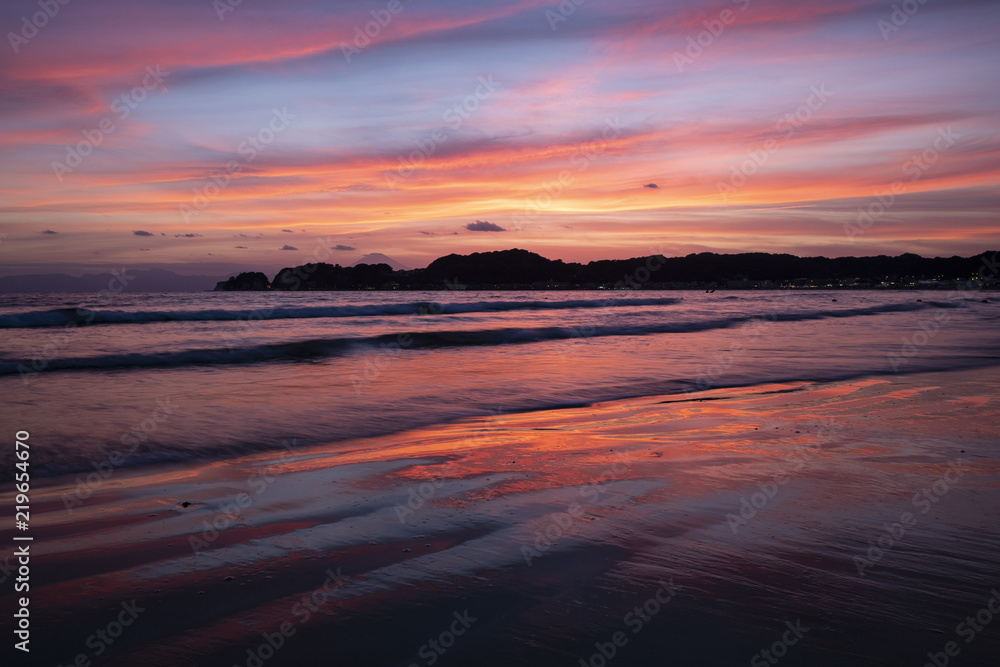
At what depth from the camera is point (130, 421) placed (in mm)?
8086

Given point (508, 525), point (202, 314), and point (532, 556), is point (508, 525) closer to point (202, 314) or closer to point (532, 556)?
point (532, 556)

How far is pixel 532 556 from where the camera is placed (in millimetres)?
3752

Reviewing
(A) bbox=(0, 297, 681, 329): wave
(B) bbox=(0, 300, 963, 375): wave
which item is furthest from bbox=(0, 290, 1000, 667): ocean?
(A) bbox=(0, 297, 681, 329): wave

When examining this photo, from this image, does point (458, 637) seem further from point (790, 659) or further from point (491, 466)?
point (491, 466)

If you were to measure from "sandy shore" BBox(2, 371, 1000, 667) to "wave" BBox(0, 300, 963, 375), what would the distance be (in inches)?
423

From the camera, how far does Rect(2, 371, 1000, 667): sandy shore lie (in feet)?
9.14

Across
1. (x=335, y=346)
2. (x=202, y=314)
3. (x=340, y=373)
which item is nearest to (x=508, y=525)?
(x=340, y=373)

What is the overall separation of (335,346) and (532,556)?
1822cm

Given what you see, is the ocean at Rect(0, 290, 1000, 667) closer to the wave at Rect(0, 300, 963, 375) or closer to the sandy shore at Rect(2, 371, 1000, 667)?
the sandy shore at Rect(2, 371, 1000, 667)

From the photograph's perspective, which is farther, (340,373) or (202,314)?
(202,314)

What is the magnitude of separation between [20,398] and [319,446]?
598cm

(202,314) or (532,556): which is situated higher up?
(202,314)

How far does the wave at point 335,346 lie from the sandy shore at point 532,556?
1074 centimetres

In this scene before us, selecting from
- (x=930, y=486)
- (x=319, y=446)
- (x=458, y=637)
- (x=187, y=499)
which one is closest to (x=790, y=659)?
(x=458, y=637)
